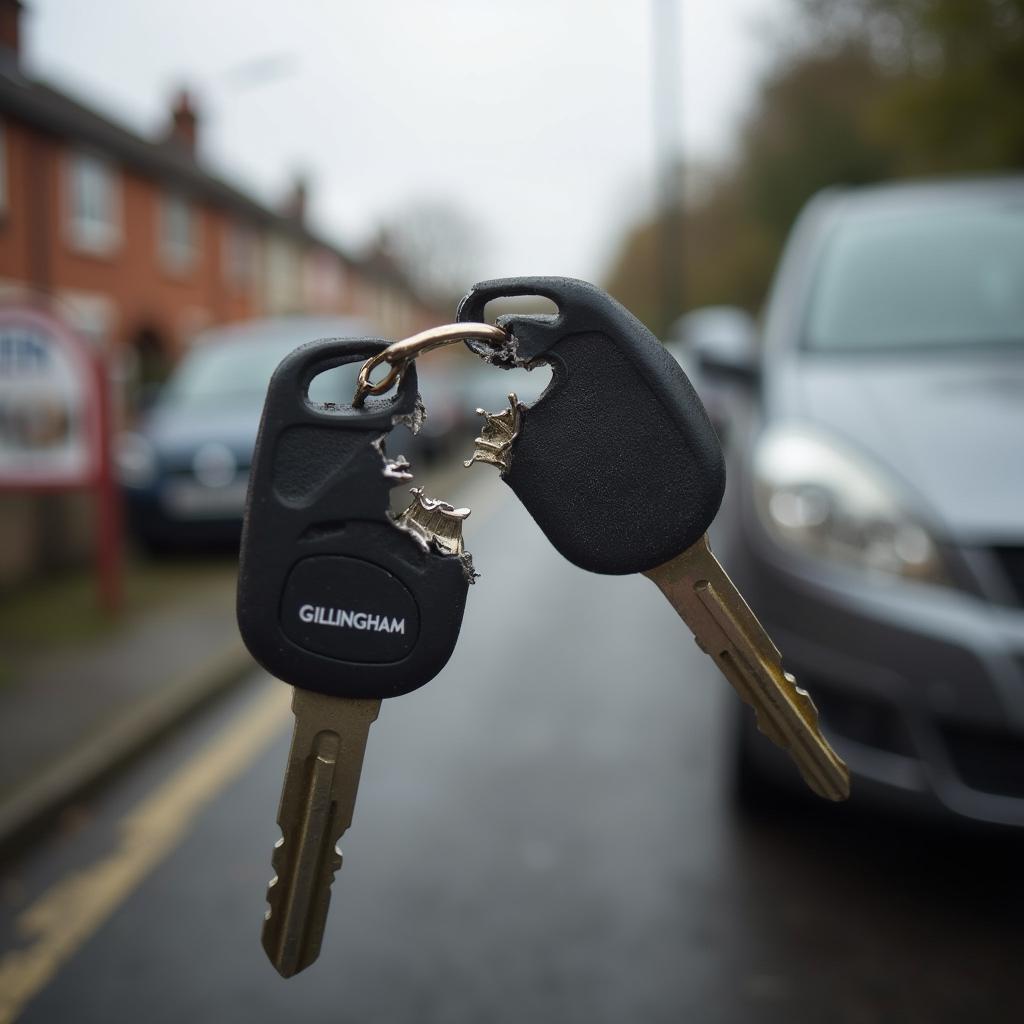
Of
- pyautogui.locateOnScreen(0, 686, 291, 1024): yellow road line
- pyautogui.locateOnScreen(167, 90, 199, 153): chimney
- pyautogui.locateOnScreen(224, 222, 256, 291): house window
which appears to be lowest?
pyautogui.locateOnScreen(0, 686, 291, 1024): yellow road line

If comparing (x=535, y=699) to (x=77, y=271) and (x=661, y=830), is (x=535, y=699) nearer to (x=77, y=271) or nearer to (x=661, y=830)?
(x=661, y=830)

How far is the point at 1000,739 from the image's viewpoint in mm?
2424

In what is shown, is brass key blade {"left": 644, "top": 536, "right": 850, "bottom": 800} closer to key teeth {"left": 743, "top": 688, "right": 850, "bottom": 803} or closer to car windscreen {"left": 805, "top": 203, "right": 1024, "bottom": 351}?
key teeth {"left": 743, "top": 688, "right": 850, "bottom": 803}

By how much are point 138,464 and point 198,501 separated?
0.61 meters

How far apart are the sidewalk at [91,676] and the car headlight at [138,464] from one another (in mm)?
816

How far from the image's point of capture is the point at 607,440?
629 millimetres

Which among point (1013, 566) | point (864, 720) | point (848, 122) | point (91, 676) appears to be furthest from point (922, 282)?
point (848, 122)

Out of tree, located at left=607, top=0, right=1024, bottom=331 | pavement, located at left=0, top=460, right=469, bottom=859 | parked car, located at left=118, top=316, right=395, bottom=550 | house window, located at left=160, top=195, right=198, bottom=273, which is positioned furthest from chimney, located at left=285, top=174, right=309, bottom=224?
pavement, located at left=0, top=460, right=469, bottom=859

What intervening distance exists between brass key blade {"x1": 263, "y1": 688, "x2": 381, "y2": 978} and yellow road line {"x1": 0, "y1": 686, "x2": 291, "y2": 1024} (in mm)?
1707

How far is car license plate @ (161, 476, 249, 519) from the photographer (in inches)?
301

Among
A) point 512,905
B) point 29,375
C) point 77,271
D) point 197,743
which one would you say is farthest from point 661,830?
point 77,271

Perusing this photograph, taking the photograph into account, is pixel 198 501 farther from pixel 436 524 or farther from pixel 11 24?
pixel 436 524

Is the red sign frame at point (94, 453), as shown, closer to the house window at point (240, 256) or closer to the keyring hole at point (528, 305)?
the keyring hole at point (528, 305)

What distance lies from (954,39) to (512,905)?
384 inches
